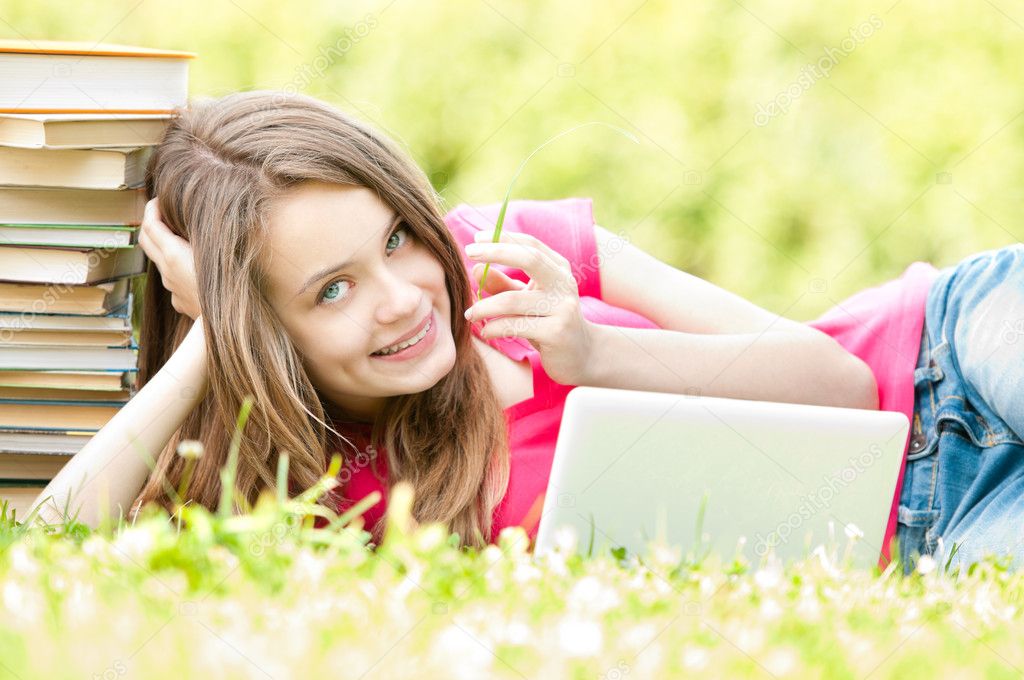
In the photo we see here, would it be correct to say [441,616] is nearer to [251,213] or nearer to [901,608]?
[901,608]

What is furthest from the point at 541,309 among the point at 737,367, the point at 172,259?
the point at 172,259

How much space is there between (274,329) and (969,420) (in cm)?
146

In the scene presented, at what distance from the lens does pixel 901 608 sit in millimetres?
1462

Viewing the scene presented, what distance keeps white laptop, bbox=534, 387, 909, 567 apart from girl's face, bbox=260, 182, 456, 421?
0.48 meters

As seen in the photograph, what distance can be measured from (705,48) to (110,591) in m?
4.42

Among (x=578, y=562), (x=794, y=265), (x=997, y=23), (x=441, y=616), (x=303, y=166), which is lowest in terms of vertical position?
(x=794, y=265)

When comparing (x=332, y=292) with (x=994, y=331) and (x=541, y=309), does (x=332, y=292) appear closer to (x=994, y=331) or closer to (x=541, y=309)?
(x=541, y=309)

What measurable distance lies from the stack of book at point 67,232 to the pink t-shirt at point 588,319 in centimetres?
62

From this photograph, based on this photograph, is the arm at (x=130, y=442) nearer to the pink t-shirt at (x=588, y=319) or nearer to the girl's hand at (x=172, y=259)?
the girl's hand at (x=172, y=259)

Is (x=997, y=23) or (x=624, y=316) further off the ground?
(x=997, y=23)

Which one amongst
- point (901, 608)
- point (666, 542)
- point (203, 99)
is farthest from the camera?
point (203, 99)

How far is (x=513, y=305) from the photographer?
2.14 metres

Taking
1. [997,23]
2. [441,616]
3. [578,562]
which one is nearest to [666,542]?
[578,562]

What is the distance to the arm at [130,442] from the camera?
210 cm
